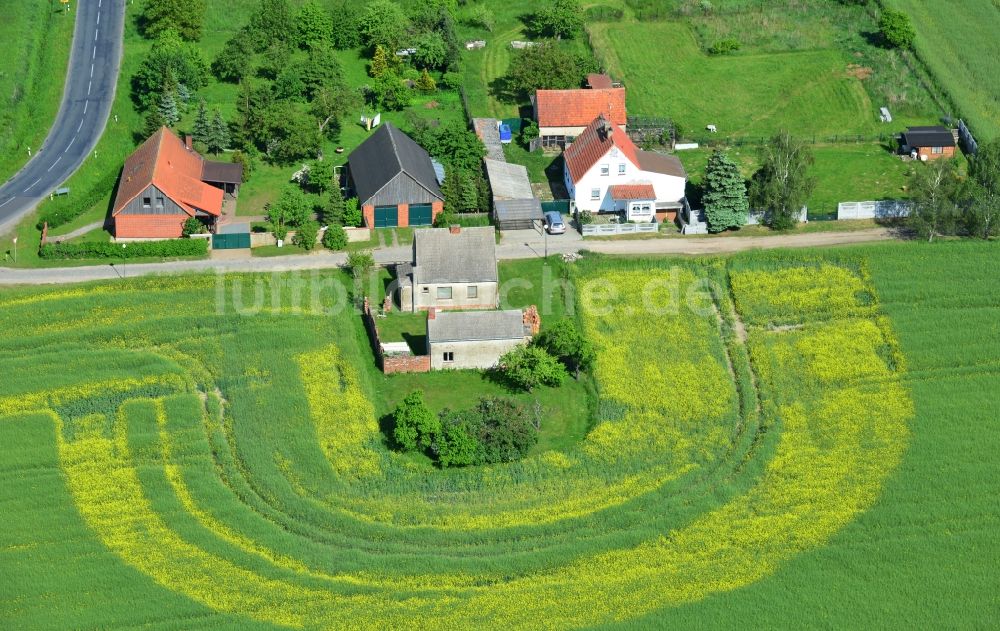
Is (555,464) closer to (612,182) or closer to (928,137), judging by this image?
(612,182)

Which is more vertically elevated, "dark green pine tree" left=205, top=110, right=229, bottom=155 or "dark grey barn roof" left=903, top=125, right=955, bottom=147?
"dark green pine tree" left=205, top=110, right=229, bottom=155

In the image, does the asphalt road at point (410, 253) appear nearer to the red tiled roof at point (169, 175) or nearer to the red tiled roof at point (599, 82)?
the red tiled roof at point (169, 175)

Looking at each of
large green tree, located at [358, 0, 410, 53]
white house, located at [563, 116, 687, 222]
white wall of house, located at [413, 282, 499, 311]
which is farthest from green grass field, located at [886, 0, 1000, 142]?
large green tree, located at [358, 0, 410, 53]

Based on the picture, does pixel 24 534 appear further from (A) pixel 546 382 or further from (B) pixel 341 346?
(A) pixel 546 382

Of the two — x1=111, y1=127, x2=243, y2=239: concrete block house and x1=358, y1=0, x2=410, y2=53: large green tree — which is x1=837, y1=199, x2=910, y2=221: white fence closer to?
x1=358, y1=0, x2=410, y2=53: large green tree

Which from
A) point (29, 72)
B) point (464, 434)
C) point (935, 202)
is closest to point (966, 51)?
point (935, 202)

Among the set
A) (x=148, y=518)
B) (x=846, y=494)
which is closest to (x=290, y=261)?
(x=148, y=518)

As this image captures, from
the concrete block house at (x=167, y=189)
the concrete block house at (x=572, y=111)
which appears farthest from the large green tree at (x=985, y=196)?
the concrete block house at (x=167, y=189)
